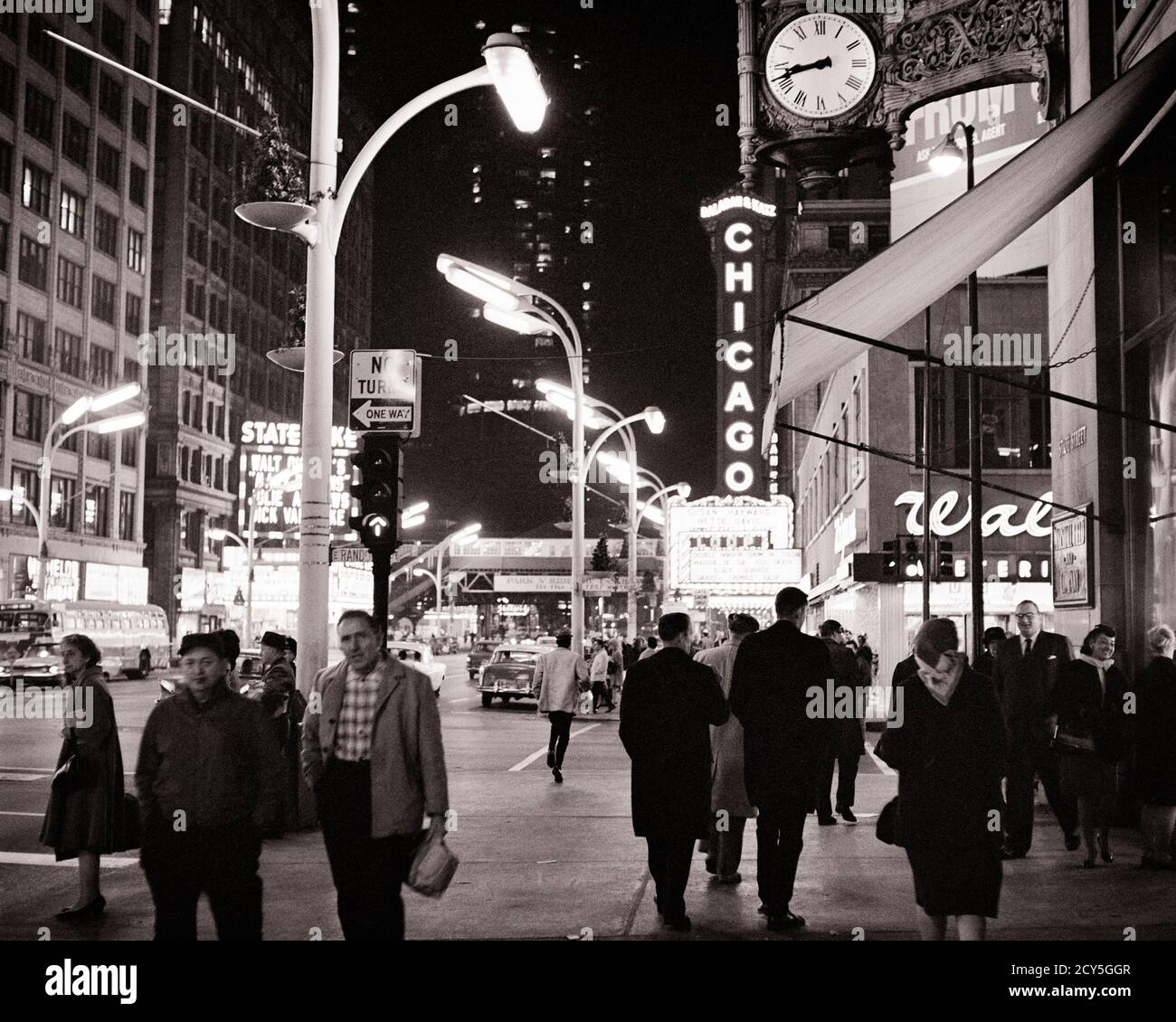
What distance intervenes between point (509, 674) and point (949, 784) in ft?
95.9

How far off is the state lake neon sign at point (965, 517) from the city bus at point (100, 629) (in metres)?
24.6

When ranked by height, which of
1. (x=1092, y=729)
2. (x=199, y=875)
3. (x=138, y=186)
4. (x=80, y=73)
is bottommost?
(x=199, y=875)

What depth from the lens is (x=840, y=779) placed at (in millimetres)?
13641

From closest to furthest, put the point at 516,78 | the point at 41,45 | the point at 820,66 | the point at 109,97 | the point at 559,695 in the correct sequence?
the point at 516,78
the point at 820,66
the point at 559,695
the point at 41,45
the point at 109,97

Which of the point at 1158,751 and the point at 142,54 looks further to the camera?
the point at 142,54

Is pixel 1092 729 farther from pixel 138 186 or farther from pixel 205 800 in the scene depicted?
pixel 138 186

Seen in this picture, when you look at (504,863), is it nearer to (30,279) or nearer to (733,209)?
(30,279)

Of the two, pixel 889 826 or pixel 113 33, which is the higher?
pixel 113 33

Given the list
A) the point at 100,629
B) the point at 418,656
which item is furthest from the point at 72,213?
Answer: the point at 418,656

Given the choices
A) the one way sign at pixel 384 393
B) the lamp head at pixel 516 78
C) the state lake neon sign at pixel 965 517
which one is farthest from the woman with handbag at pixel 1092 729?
the state lake neon sign at pixel 965 517

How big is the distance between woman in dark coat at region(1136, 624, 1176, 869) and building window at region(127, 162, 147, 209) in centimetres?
7746

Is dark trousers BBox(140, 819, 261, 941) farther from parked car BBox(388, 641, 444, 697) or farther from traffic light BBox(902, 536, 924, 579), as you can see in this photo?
parked car BBox(388, 641, 444, 697)
